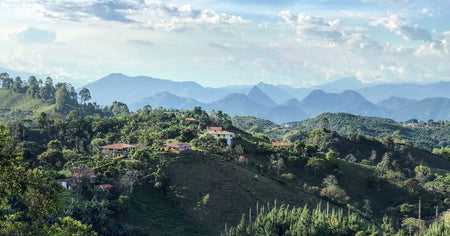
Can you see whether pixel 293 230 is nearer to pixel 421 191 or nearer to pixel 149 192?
pixel 149 192

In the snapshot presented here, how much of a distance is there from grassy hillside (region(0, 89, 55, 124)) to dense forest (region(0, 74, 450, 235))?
61856 millimetres

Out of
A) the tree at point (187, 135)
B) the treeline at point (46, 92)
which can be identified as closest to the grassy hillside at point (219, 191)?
the tree at point (187, 135)

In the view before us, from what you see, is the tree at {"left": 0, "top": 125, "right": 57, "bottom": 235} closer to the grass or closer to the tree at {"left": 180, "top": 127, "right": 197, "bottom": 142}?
the grass

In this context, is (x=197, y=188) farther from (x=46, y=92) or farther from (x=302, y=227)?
(x=46, y=92)

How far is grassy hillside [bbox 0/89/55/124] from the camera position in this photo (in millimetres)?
157125

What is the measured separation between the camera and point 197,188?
220 ft

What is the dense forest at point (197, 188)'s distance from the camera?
165ft

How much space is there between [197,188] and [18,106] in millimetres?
136394

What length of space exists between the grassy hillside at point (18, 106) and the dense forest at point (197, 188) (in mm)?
61856

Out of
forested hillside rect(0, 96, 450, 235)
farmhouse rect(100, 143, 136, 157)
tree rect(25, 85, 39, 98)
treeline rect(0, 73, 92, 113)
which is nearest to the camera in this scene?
forested hillside rect(0, 96, 450, 235)

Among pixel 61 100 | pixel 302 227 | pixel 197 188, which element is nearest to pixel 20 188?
pixel 302 227

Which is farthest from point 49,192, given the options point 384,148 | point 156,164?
point 384,148

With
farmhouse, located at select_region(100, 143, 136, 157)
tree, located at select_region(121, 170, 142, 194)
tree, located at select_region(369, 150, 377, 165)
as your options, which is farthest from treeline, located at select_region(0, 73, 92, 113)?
tree, located at select_region(369, 150, 377, 165)

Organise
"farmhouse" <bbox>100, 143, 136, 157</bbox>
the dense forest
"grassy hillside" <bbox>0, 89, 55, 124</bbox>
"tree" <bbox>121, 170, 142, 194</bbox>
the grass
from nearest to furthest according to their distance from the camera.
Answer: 1. the dense forest
2. the grass
3. "tree" <bbox>121, 170, 142, 194</bbox>
4. "farmhouse" <bbox>100, 143, 136, 157</bbox>
5. "grassy hillside" <bbox>0, 89, 55, 124</bbox>
